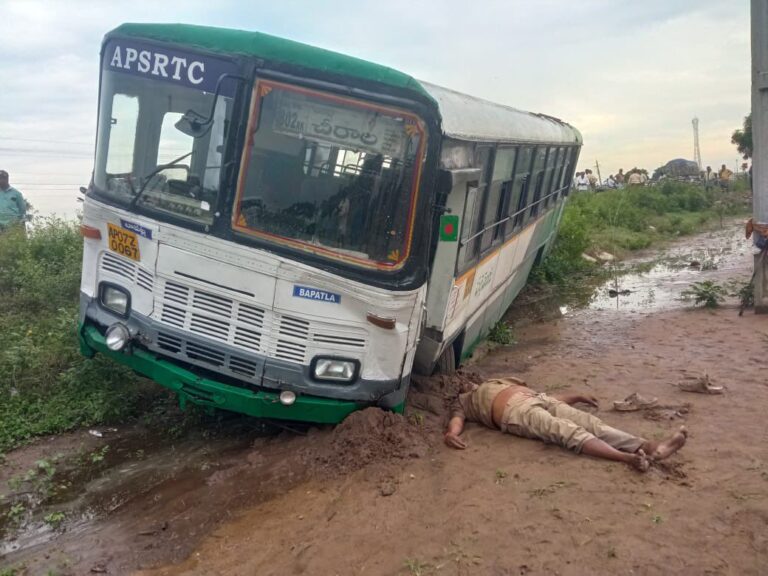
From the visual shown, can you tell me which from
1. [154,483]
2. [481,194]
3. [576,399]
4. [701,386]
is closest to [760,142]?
[701,386]

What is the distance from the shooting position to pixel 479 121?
568cm

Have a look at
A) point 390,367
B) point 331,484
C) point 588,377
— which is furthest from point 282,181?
point 588,377

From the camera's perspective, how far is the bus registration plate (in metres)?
4.95

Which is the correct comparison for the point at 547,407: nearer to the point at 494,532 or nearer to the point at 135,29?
the point at 494,532

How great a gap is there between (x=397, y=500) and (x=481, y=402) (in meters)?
1.32

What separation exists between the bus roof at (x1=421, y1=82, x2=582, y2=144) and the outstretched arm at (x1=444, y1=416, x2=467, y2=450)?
2.10 metres

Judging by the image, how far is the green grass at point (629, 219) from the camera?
50.5 ft

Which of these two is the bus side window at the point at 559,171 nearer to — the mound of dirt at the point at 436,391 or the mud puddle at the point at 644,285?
the mud puddle at the point at 644,285

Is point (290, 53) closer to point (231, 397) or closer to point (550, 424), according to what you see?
point (231, 397)

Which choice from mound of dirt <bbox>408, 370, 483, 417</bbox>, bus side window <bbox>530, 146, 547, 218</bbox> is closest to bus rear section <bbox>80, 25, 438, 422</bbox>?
mound of dirt <bbox>408, 370, 483, 417</bbox>

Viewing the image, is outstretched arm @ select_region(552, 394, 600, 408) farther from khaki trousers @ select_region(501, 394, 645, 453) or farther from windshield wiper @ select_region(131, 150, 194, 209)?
windshield wiper @ select_region(131, 150, 194, 209)

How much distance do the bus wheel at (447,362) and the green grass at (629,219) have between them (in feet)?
24.0

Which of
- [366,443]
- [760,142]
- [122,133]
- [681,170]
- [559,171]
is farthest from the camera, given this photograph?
[681,170]

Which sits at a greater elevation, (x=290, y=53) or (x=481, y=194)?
(x=290, y=53)
